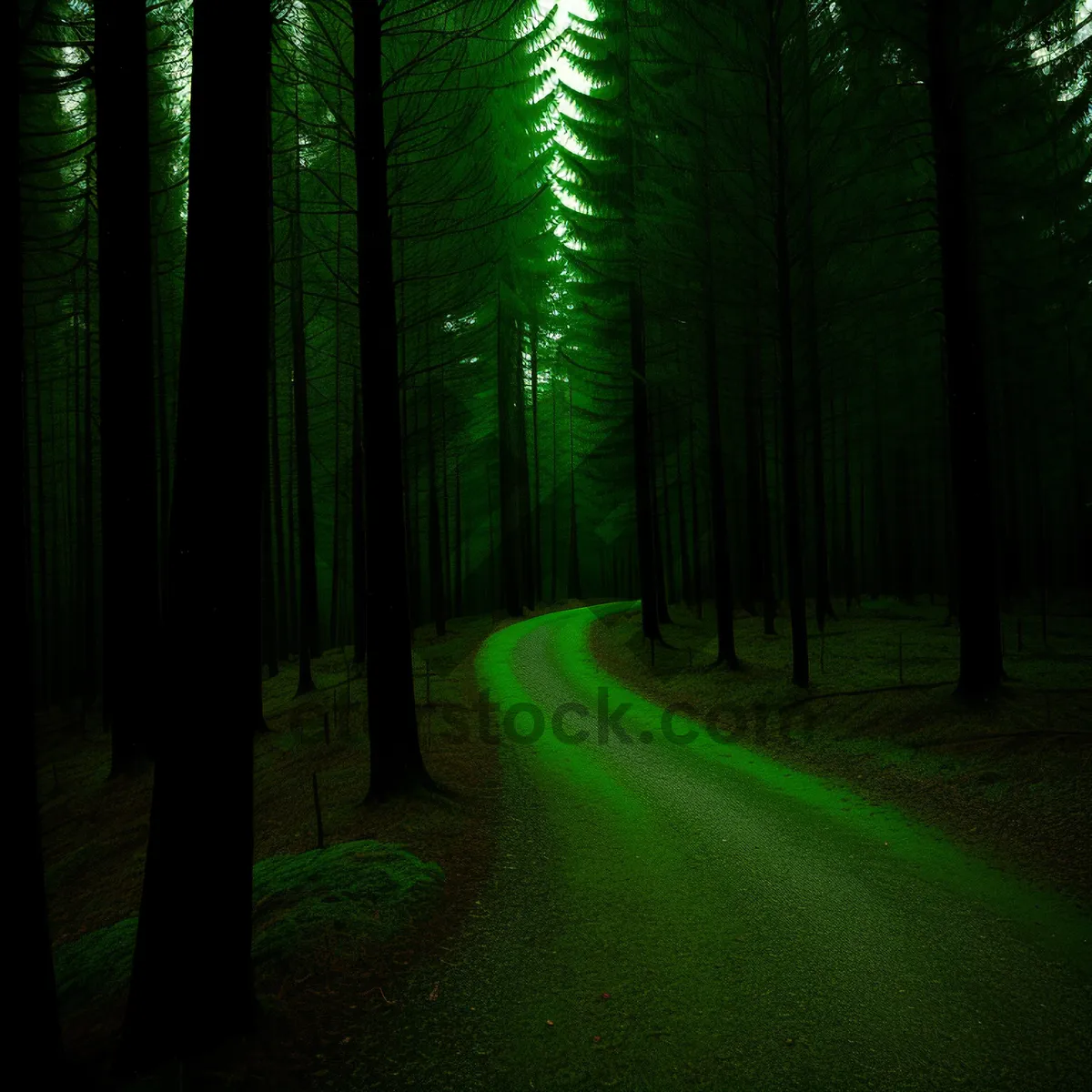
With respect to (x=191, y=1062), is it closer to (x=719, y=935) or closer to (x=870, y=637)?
(x=719, y=935)

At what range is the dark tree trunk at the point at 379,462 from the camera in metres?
7.18

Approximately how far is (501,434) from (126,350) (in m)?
16.2

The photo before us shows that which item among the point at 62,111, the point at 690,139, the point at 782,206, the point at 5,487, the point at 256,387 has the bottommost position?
the point at 5,487

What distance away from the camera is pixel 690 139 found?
12.9 m

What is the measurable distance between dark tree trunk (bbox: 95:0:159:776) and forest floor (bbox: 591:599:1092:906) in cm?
921

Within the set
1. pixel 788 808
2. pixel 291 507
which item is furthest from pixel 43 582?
pixel 788 808

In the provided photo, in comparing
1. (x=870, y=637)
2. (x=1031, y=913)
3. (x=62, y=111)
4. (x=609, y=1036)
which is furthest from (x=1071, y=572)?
(x=62, y=111)

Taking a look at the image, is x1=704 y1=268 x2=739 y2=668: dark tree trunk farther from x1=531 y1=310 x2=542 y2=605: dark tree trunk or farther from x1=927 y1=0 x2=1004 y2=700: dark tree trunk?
x1=531 y1=310 x2=542 y2=605: dark tree trunk

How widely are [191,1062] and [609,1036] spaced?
2224 millimetres

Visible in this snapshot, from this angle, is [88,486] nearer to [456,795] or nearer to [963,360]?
[456,795]

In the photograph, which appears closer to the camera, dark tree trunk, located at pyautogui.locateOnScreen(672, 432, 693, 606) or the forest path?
the forest path

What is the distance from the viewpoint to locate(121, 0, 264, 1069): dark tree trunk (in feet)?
11.1

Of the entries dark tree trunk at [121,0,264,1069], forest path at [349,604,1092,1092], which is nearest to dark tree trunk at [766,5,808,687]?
forest path at [349,604,1092,1092]

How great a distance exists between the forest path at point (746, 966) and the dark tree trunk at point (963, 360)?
13.1 ft
